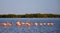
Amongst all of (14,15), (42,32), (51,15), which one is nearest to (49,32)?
(42,32)

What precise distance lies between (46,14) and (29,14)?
0.42 metres

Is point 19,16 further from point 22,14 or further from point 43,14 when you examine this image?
point 43,14

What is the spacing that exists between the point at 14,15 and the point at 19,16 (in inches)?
4.3

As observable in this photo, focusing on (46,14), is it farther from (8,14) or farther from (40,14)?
(8,14)

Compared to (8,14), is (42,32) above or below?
below

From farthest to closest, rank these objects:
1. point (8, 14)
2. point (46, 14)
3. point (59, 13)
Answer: point (8, 14) < point (46, 14) < point (59, 13)

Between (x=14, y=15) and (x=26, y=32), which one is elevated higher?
(x=14, y=15)

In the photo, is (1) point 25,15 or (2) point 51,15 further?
(1) point 25,15

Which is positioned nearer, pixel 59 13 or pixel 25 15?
pixel 59 13

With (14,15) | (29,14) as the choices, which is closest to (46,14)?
(29,14)

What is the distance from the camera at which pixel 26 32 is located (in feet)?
16.2

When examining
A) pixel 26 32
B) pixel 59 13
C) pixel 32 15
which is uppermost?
pixel 59 13

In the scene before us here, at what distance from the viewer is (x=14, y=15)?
15.8ft

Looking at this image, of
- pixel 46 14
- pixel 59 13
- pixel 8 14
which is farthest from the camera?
pixel 8 14
